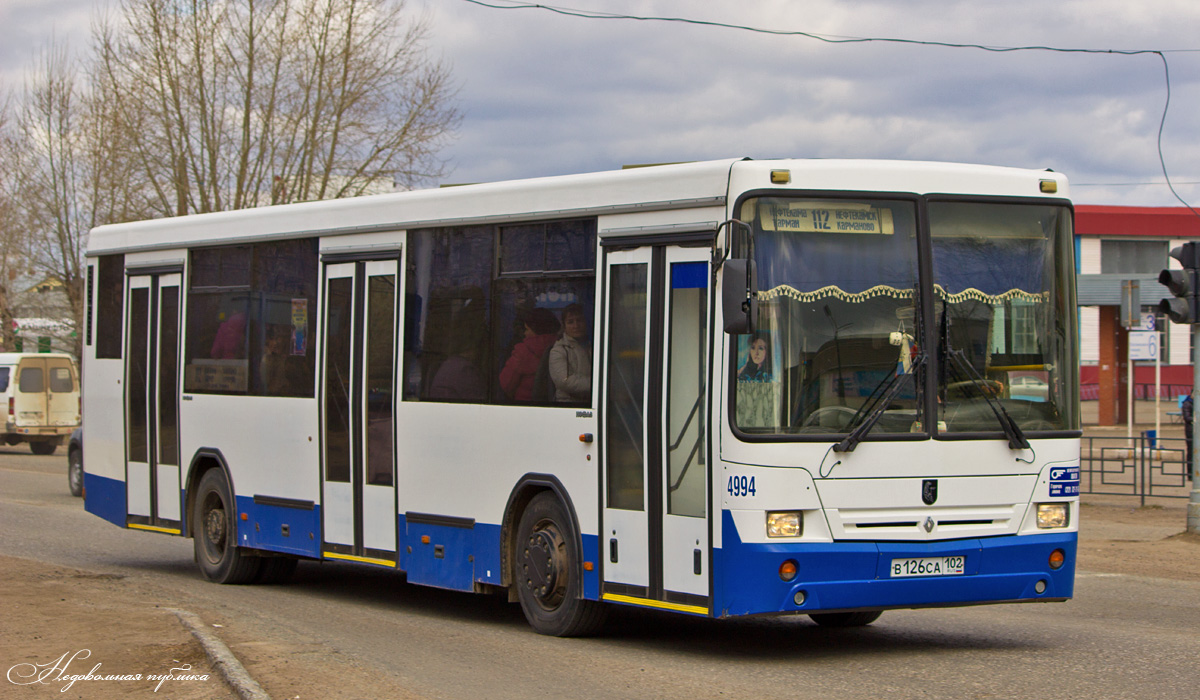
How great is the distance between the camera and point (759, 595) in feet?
27.0

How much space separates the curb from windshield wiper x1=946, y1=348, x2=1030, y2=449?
4.43m

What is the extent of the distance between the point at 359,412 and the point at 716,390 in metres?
4.26

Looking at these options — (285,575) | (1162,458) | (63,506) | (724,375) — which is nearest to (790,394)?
(724,375)

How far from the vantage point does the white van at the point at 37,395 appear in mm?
36688

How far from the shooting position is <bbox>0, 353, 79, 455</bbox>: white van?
36688mm

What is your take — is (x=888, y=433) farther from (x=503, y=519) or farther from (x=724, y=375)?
(x=503, y=519)

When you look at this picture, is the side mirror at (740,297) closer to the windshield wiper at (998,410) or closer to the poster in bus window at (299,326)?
the windshield wiper at (998,410)

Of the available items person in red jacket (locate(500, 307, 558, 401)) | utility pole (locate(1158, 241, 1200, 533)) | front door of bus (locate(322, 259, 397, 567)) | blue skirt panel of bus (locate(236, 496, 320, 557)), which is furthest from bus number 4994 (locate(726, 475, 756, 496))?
utility pole (locate(1158, 241, 1200, 533))

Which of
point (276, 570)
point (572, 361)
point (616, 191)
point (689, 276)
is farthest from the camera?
point (276, 570)

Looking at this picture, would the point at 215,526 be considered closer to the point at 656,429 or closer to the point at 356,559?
the point at 356,559

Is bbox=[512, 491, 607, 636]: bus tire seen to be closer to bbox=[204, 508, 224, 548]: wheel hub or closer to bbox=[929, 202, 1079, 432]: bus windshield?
bbox=[929, 202, 1079, 432]: bus windshield

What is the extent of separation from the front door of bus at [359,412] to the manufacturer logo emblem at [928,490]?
4.56 meters

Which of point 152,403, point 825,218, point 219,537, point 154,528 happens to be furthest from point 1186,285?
point 154,528

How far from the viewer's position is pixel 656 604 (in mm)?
8953
